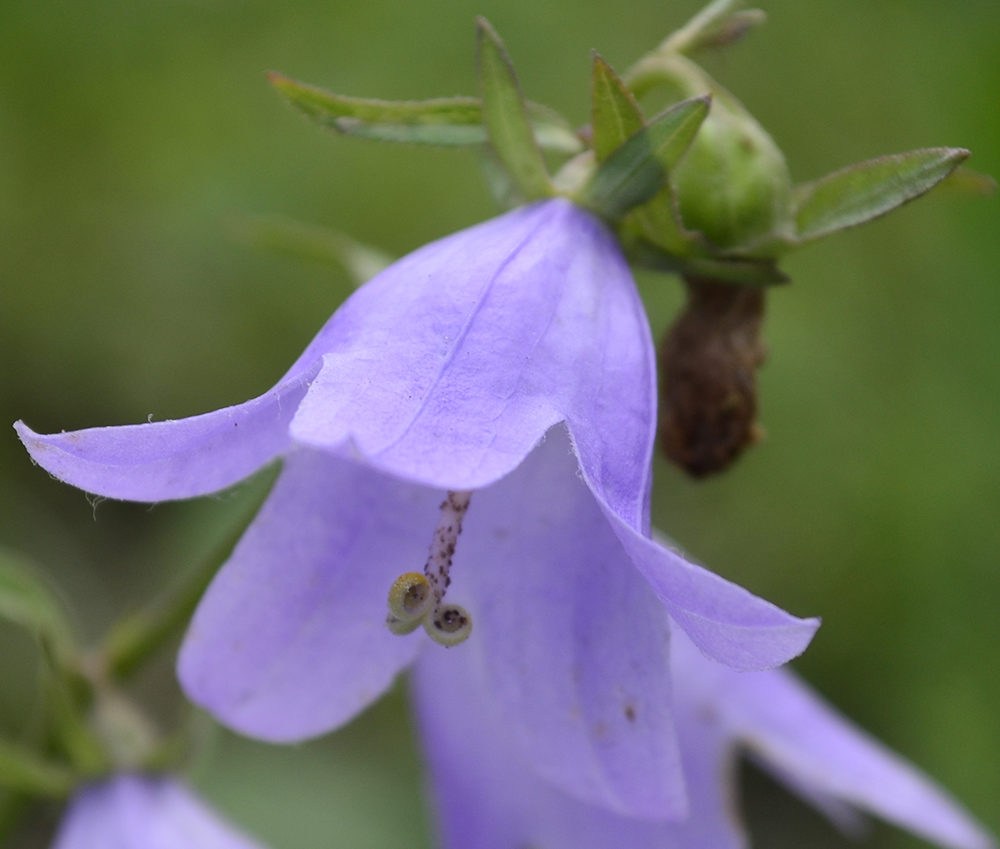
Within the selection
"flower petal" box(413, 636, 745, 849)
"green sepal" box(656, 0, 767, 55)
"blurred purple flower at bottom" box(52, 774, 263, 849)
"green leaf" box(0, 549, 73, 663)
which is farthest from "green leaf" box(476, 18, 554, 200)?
"blurred purple flower at bottom" box(52, 774, 263, 849)

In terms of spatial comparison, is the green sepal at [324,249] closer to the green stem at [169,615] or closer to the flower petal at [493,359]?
the green stem at [169,615]

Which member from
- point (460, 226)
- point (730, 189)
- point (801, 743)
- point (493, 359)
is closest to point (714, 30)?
point (730, 189)

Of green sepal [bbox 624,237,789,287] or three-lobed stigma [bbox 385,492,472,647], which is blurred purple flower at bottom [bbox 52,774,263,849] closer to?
three-lobed stigma [bbox 385,492,472,647]

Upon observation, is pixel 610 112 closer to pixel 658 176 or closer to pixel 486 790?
pixel 658 176

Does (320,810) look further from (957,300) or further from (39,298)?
(957,300)

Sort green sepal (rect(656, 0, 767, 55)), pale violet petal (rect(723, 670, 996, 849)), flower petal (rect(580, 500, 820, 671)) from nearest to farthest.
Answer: flower petal (rect(580, 500, 820, 671)) < green sepal (rect(656, 0, 767, 55)) < pale violet petal (rect(723, 670, 996, 849))

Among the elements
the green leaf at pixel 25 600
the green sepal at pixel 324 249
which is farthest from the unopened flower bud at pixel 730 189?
the green leaf at pixel 25 600
